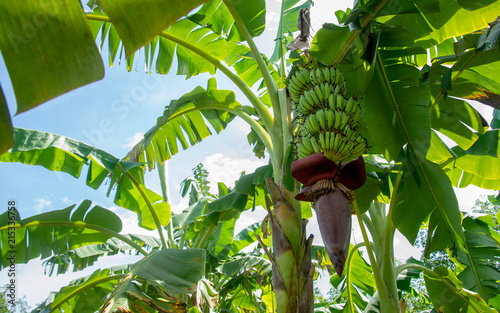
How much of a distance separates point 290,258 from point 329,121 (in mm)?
686

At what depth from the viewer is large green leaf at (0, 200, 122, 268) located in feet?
8.45

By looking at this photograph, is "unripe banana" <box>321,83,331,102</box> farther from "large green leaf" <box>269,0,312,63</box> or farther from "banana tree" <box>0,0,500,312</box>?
"large green leaf" <box>269,0,312,63</box>

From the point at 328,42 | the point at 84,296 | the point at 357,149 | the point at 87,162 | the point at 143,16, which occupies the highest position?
the point at 328,42

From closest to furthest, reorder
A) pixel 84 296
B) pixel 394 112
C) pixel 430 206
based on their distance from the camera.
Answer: pixel 394 112 → pixel 430 206 → pixel 84 296

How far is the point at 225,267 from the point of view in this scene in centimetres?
370

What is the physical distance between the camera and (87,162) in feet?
8.50

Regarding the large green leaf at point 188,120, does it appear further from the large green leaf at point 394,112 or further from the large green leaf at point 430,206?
the large green leaf at point 430,206

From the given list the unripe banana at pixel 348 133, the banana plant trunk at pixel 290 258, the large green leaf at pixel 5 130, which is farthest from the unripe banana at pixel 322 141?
the large green leaf at pixel 5 130

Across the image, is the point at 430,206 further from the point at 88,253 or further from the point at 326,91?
the point at 88,253

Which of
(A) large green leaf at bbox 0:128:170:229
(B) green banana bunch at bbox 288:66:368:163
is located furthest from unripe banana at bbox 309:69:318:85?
(A) large green leaf at bbox 0:128:170:229

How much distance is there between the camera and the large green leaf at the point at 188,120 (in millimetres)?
2889

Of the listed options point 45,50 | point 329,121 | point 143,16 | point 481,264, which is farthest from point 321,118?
point 481,264

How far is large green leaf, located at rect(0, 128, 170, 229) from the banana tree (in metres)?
0.03

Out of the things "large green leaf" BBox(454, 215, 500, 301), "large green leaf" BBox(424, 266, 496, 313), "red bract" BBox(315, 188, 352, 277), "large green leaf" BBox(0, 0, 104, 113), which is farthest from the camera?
"large green leaf" BBox(454, 215, 500, 301)
